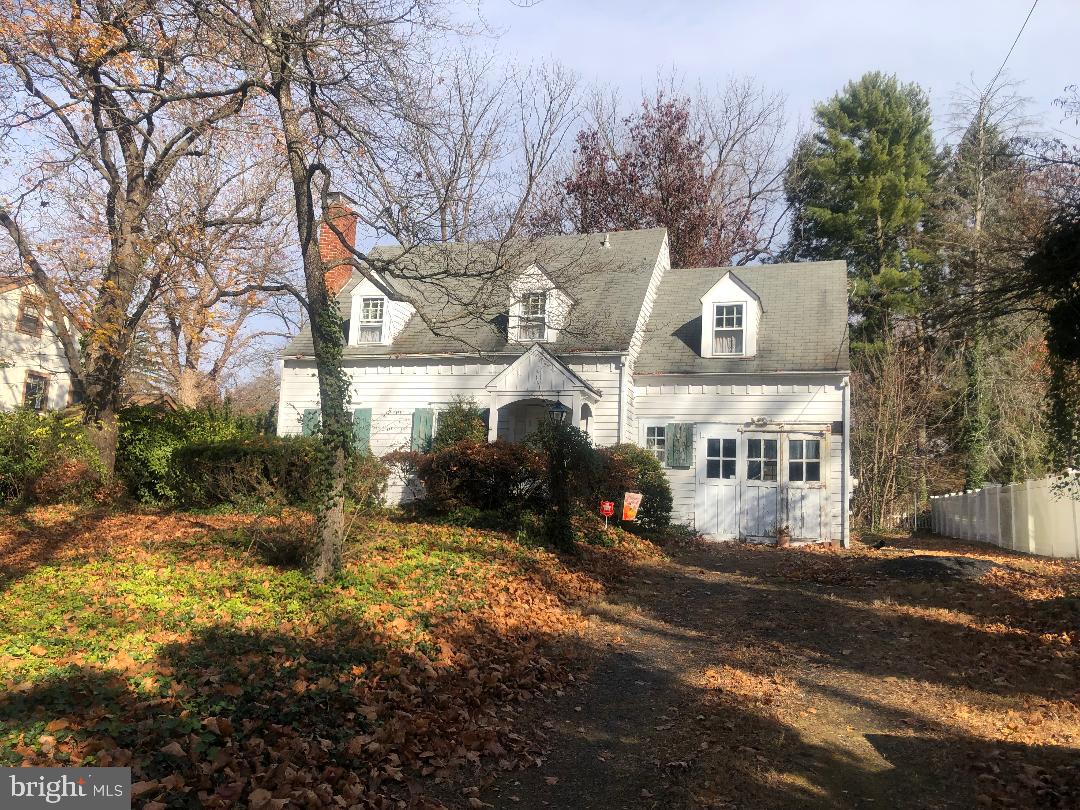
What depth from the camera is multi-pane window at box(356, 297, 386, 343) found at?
64.7 feet

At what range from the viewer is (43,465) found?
1289 cm

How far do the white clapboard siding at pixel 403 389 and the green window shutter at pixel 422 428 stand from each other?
0.22m

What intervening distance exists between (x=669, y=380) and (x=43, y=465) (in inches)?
489

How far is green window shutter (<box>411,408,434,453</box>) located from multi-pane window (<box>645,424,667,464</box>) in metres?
5.06

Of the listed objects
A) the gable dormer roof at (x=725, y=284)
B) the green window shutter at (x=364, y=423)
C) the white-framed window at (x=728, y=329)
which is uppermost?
the gable dormer roof at (x=725, y=284)

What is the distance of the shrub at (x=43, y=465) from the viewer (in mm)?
12828

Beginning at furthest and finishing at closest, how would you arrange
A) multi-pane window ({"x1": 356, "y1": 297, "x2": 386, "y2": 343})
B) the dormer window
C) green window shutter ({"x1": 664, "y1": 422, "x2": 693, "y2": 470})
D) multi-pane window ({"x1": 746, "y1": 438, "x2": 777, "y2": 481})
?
1. multi-pane window ({"x1": 356, "y1": 297, "x2": 386, "y2": 343})
2. the dormer window
3. green window shutter ({"x1": 664, "y1": 422, "x2": 693, "y2": 470})
4. multi-pane window ({"x1": 746, "y1": 438, "x2": 777, "y2": 481})

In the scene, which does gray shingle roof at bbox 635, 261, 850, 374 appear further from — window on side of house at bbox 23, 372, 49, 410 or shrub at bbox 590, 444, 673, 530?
window on side of house at bbox 23, 372, 49, 410

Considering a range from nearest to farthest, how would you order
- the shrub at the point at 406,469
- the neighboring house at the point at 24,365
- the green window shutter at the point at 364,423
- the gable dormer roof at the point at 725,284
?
the shrub at the point at 406,469 → the gable dormer roof at the point at 725,284 → the green window shutter at the point at 364,423 → the neighboring house at the point at 24,365

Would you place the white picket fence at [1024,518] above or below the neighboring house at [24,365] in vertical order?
below

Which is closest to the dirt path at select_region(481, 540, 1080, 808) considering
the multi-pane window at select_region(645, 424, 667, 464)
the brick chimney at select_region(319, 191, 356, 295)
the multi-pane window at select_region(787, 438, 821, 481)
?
the brick chimney at select_region(319, 191, 356, 295)

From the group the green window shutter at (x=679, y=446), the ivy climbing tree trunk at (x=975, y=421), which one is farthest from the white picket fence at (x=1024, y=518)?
the green window shutter at (x=679, y=446)

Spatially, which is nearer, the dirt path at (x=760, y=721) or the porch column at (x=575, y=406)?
the dirt path at (x=760, y=721)

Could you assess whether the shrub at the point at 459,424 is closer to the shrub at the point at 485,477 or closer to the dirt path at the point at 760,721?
the shrub at the point at 485,477
